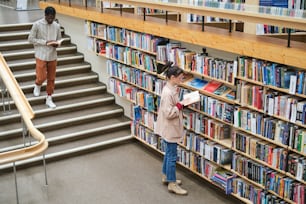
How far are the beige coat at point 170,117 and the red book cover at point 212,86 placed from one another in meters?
0.43

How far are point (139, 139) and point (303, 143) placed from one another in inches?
134

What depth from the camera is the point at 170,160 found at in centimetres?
568

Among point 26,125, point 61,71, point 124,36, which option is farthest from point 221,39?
point 61,71

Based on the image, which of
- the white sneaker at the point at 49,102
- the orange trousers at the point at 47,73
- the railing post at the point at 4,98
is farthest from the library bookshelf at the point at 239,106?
the railing post at the point at 4,98

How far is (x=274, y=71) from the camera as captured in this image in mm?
4527

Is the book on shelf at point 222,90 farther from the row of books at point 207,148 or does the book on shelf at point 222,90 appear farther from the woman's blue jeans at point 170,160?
the woman's blue jeans at point 170,160

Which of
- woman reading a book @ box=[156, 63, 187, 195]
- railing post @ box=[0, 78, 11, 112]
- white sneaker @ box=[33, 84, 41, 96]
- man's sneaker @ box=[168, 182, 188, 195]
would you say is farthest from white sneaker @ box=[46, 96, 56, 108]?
man's sneaker @ box=[168, 182, 188, 195]

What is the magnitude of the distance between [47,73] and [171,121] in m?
2.97

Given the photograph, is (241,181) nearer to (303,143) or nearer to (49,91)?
(303,143)

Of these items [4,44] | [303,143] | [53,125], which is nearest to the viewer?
[303,143]

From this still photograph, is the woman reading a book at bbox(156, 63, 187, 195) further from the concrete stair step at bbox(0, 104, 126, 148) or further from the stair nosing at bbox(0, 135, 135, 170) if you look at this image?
the concrete stair step at bbox(0, 104, 126, 148)

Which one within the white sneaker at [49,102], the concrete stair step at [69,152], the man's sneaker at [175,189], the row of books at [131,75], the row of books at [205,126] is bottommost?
the man's sneaker at [175,189]

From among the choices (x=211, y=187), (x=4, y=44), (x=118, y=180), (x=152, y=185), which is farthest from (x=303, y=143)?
(x=4, y=44)

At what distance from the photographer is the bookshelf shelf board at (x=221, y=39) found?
430cm
